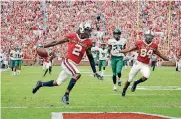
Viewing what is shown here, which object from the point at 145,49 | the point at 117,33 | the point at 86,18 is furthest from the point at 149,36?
the point at 86,18

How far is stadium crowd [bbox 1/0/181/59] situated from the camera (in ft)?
132

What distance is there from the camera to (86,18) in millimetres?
41844

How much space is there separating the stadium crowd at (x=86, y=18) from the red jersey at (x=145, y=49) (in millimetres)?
26938

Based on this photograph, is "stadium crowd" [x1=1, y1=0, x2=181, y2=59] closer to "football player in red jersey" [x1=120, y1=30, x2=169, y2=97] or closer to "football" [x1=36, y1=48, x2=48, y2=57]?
"football player in red jersey" [x1=120, y1=30, x2=169, y2=97]

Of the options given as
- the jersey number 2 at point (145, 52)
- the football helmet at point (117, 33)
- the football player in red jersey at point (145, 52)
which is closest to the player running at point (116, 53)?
the football helmet at point (117, 33)

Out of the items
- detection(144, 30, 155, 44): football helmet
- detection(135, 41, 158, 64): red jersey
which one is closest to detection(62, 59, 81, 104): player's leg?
detection(135, 41, 158, 64): red jersey

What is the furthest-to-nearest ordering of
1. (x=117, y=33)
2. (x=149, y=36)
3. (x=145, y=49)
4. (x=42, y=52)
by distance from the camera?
1. (x=117, y=33)
2. (x=145, y=49)
3. (x=149, y=36)
4. (x=42, y=52)

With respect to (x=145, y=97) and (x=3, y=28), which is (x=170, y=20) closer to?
(x=3, y=28)

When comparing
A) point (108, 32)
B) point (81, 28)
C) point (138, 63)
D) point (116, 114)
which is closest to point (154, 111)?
point (116, 114)

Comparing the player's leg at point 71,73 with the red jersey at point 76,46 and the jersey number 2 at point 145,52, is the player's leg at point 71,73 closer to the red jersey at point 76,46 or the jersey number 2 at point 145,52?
the red jersey at point 76,46

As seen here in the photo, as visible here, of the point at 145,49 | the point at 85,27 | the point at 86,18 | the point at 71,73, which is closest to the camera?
the point at 85,27

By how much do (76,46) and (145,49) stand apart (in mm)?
2470

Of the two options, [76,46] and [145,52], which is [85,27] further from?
[145,52]

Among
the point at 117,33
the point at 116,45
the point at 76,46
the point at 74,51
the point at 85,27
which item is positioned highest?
the point at 85,27
